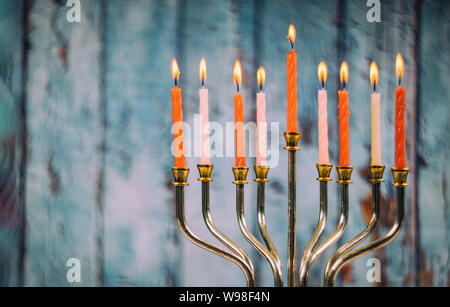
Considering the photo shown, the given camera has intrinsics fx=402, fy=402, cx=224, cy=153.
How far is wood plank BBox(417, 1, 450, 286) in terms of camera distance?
29.9 inches

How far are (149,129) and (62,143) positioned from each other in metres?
0.16

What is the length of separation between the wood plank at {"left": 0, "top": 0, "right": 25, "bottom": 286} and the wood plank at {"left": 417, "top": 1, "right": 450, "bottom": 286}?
0.75 meters

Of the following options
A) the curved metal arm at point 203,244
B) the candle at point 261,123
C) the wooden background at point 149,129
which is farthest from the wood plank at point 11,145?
the candle at point 261,123

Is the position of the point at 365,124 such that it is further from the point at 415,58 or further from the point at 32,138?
the point at 32,138

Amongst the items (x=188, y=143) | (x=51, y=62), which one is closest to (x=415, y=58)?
(x=188, y=143)

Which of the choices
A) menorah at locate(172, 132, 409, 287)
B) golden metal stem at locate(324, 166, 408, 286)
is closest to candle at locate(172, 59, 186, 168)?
menorah at locate(172, 132, 409, 287)

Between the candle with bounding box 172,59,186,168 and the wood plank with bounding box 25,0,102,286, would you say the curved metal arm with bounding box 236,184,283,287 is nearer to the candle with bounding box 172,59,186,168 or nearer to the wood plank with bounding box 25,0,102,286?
the candle with bounding box 172,59,186,168

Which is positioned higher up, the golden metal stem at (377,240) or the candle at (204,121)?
the candle at (204,121)

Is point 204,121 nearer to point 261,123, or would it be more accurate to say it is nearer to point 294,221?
point 261,123

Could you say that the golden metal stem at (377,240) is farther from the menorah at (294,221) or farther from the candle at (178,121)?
the candle at (178,121)

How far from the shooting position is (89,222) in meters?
0.75

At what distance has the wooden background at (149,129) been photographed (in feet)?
2.45
